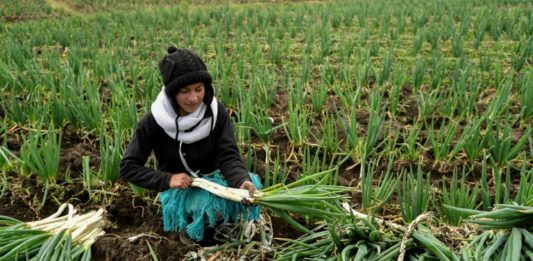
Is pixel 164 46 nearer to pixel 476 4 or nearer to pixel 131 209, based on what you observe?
pixel 131 209

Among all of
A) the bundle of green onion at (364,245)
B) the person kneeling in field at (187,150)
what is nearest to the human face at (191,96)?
the person kneeling in field at (187,150)

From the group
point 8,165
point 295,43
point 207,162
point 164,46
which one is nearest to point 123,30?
point 164,46

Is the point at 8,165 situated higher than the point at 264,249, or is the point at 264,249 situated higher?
the point at 8,165

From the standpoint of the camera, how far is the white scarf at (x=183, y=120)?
1913 millimetres

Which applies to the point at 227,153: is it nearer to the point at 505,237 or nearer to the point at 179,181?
the point at 179,181

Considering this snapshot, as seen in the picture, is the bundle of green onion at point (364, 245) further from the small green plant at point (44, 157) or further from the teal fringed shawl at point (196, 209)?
the small green plant at point (44, 157)

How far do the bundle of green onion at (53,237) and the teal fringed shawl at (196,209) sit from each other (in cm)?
35

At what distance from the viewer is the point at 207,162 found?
2.12m

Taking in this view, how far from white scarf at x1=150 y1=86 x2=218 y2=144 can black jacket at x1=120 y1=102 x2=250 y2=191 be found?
4cm

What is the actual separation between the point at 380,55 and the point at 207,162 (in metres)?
3.55

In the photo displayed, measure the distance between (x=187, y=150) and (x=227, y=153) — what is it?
17 cm

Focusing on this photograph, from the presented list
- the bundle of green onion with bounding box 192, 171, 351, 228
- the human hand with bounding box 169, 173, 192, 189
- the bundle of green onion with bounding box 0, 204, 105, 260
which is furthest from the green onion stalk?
the bundle of green onion with bounding box 0, 204, 105, 260

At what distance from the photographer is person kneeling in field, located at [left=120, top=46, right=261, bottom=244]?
1.85 meters

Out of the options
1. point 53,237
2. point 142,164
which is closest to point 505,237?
point 142,164
